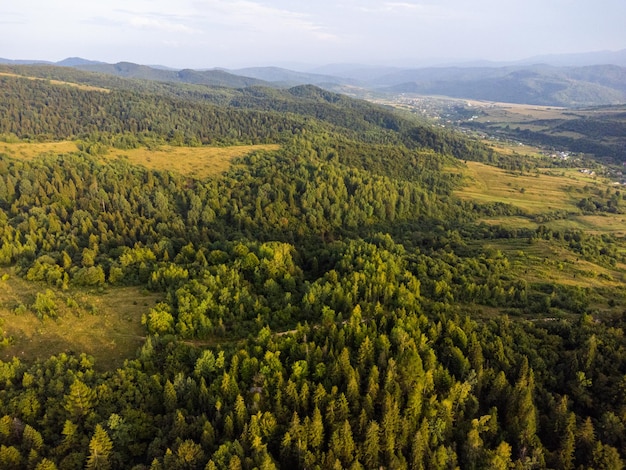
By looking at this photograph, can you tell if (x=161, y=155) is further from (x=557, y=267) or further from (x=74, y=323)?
(x=557, y=267)

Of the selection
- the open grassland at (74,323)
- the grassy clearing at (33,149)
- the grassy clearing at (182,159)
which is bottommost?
the open grassland at (74,323)

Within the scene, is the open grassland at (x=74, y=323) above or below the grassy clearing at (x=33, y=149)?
below

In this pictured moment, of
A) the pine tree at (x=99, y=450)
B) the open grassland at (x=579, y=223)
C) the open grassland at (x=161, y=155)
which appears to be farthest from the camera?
the open grassland at (x=579, y=223)

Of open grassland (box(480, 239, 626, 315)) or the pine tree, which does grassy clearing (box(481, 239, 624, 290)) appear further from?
the pine tree

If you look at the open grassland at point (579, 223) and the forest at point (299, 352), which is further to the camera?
the open grassland at point (579, 223)

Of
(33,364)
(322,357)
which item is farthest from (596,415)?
(33,364)

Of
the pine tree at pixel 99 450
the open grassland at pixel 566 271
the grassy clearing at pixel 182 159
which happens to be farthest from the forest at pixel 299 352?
the grassy clearing at pixel 182 159

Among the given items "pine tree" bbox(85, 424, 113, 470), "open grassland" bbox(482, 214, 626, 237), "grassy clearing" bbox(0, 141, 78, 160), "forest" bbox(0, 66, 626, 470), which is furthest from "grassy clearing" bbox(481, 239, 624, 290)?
"grassy clearing" bbox(0, 141, 78, 160)

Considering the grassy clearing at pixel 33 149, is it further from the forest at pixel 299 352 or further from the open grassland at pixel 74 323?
the open grassland at pixel 74 323
